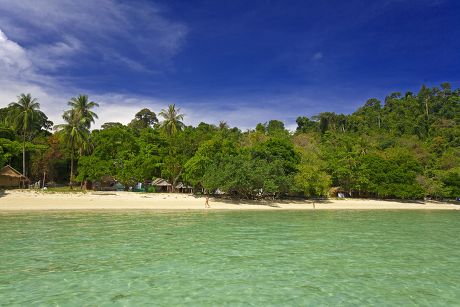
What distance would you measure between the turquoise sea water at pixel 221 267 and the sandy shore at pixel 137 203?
40.7 ft

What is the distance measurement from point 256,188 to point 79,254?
26822 millimetres

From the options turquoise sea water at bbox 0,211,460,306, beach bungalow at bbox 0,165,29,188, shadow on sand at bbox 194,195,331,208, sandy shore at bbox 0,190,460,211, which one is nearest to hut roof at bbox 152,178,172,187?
sandy shore at bbox 0,190,460,211

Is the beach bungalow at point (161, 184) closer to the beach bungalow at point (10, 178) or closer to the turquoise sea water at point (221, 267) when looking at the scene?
the beach bungalow at point (10, 178)

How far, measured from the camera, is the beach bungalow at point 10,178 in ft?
131

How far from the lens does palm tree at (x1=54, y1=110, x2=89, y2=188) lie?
41.8 meters

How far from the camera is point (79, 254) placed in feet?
39.6

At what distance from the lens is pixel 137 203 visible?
33.0 meters

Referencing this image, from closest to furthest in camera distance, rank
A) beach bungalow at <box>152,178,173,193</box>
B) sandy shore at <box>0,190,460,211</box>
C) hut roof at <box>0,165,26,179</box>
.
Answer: sandy shore at <box>0,190,460,211</box>
hut roof at <box>0,165,26,179</box>
beach bungalow at <box>152,178,173,193</box>

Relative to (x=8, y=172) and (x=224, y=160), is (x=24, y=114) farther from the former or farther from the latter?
(x=224, y=160)

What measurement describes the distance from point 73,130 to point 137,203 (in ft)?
50.0

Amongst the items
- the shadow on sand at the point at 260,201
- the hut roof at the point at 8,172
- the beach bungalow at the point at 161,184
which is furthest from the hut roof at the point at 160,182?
the hut roof at the point at 8,172

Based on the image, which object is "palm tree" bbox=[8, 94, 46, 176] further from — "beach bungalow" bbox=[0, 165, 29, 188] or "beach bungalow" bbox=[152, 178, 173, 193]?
"beach bungalow" bbox=[152, 178, 173, 193]

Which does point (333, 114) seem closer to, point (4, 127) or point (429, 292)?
point (4, 127)

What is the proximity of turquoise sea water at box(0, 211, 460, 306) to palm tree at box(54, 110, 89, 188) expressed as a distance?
25305mm
